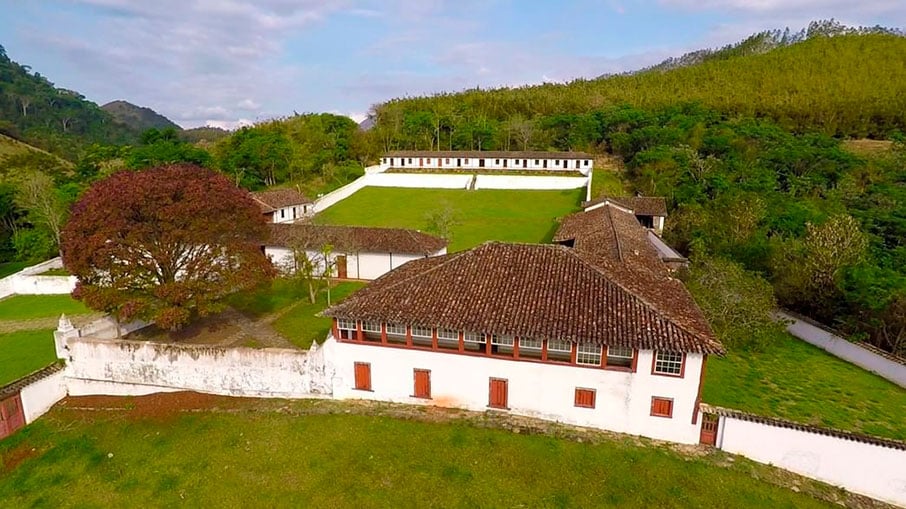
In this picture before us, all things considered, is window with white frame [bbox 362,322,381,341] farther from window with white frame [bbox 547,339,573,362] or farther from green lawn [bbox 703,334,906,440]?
green lawn [bbox 703,334,906,440]

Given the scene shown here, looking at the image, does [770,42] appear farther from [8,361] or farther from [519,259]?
[8,361]

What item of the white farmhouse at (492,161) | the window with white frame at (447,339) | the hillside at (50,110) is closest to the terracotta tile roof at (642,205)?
the white farmhouse at (492,161)

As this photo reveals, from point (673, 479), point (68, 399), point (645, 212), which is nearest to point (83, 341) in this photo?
point (68, 399)

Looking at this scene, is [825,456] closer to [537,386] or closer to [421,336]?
[537,386]

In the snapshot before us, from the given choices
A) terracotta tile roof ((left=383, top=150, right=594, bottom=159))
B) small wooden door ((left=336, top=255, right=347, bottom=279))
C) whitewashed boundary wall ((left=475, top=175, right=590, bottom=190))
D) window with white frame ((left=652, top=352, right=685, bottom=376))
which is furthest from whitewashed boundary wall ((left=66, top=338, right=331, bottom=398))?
terracotta tile roof ((left=383, top=150, right=594, bottom=159))

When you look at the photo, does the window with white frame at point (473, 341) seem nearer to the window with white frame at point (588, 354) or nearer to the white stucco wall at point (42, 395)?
the window with white frame at point (588, 354)

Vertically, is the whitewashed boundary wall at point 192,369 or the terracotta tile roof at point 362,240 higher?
the terracotta tile roof at point 362,240

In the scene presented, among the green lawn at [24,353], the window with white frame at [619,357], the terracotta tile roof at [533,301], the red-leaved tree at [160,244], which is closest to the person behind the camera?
the terracotta tile roof at [533,301]

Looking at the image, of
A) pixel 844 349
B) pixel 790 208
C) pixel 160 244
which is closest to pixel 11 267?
pixel 160 244
